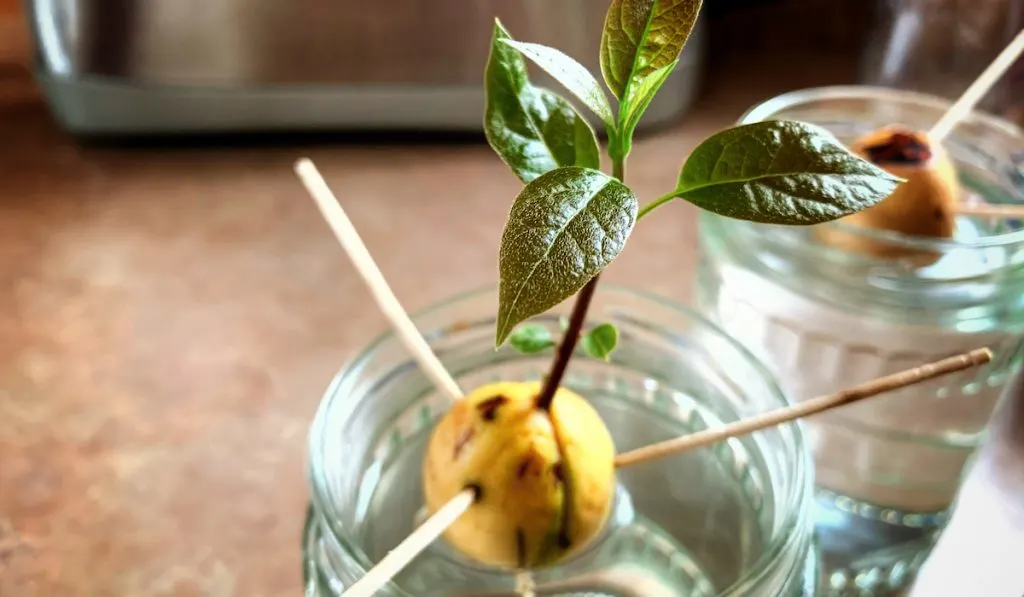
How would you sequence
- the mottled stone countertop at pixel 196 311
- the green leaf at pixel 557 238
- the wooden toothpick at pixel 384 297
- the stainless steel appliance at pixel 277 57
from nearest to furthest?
the green leaf at pixel 557 238 < the wooden toothpick at pixel 384 297 < the mottled stone countertop at pixel 196 311 < the stainless steel appliance at pixel 277 57

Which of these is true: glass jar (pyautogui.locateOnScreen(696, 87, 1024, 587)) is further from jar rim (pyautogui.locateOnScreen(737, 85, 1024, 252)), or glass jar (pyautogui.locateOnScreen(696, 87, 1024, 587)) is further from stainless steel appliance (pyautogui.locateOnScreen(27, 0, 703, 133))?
stainless steel appliance (pyautogui.locateOnScreen(27, 0, 703, 133))

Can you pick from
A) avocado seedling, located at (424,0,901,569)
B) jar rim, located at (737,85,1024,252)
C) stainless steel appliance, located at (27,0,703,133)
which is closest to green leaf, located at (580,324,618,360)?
avocado seedling, located at (424,0,901,569)

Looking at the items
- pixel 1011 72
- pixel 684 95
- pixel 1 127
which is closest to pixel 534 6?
pixel 684 95

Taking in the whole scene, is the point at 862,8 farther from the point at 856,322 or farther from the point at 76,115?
the point at 76,115

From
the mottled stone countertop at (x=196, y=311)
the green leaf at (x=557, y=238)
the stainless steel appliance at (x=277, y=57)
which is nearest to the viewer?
the green leaf at (x=557, y=238)

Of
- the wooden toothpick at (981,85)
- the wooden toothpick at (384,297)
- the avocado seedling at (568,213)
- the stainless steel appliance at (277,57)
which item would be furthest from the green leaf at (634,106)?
the stainless steel appliance at (277,57)

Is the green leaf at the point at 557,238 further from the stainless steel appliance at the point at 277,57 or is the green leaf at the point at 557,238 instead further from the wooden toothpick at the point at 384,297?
the stainless steel appliance at the point at 277,57
